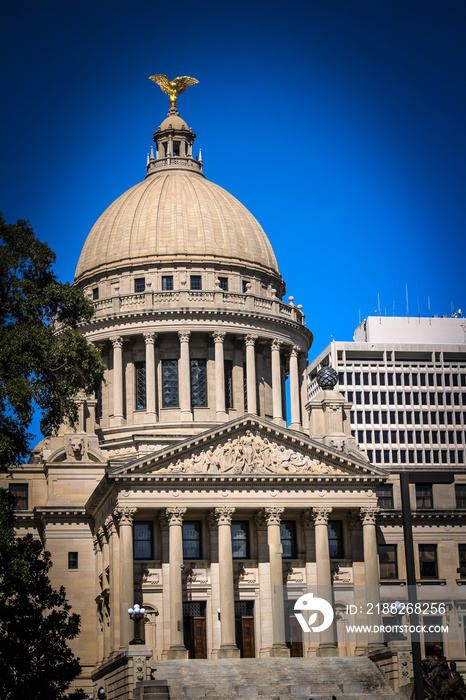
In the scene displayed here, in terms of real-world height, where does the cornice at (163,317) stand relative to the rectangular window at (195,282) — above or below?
below

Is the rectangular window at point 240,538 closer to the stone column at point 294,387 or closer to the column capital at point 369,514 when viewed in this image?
the column capital at point 369,514

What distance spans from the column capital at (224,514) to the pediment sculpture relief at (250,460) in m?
2.02

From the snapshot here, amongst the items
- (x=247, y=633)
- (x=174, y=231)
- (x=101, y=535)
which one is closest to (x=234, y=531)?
(x=247, y=633)

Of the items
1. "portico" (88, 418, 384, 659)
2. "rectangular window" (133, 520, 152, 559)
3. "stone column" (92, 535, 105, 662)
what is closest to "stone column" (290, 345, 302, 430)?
"portico" (88, 418, 384, 659)

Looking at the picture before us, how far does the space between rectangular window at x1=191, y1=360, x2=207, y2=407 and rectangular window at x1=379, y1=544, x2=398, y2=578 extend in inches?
644

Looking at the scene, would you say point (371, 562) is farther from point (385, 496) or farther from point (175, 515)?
point (385, 496)

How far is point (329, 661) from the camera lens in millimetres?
65812

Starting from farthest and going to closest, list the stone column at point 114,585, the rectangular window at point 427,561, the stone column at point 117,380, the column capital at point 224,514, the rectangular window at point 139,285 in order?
the rectangular window at point 139,285 → the stone column at point 117,380 → the rectangular window at point 427,561 → the column capital at point 224,514 → the stone column at point 114,585

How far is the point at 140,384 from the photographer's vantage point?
293 feet

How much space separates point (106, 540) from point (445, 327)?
11148cm

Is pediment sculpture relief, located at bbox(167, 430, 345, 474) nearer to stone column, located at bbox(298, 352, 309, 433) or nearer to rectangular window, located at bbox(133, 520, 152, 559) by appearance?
rectangular window, located at bbox(133, 520, 152, 559)

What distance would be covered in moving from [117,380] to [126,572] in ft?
76.2

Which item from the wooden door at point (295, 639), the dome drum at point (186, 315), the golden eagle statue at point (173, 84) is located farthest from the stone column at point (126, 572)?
the golden eagle statue at point (173, 84)

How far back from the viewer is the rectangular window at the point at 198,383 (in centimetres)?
8831
